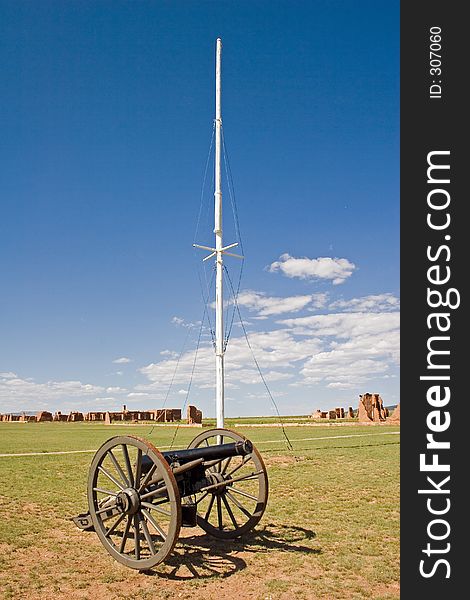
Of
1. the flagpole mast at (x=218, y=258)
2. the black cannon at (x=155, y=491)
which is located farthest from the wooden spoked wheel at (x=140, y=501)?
the flagpole mast at (x=218, y=258)

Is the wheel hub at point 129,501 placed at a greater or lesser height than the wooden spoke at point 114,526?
greater

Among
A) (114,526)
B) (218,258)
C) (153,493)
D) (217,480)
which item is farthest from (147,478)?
(218,258)

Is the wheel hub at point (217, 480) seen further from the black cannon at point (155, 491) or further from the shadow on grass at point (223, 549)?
the shadow on grass at point (223, 549)

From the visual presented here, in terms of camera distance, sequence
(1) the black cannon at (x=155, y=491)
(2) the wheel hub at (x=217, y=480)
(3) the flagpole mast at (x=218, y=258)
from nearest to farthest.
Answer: (1) the black cannon at (x=155, y=491), (2) the wheel hub at (x=217, y=480), (3) the flagpole mast at (x=218, y=258)

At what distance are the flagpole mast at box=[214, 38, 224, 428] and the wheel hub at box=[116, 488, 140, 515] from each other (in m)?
9.01

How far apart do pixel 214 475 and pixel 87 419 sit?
74602 mm

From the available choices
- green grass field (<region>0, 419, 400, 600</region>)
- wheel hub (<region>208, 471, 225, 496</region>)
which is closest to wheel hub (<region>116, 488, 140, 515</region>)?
green grass field (<region>0, 419, 400, 600</region>)

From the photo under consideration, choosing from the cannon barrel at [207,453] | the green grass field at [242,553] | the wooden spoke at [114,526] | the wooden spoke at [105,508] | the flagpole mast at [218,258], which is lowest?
the green grass field at [242,553]

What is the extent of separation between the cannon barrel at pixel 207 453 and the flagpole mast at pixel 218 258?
27.6ft

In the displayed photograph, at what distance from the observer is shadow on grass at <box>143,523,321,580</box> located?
305 inches

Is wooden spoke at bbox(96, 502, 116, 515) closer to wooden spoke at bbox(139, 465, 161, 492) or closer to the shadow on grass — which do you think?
wooden spoke at bbox(139, 465, 161, 492)

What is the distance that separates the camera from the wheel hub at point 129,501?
7527mm

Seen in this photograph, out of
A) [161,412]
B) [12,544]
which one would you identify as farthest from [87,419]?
[12,544]

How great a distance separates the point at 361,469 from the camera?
1775 cm
